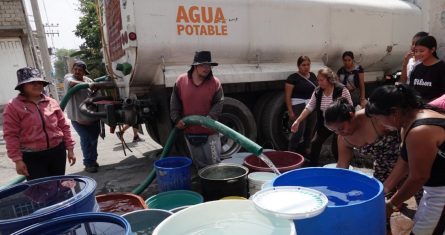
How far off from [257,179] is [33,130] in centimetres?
218

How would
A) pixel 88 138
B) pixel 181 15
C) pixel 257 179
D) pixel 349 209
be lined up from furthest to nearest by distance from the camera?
pixel 88 138 < pixel 181 15 < pixel 257 179 < pixel 349 209

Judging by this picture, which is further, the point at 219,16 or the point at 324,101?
the point at 219,16

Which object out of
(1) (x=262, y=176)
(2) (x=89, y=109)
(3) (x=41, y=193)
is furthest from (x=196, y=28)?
(3) (x=41, y=193)

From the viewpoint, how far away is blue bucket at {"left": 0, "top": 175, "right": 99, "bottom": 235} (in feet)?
3.95

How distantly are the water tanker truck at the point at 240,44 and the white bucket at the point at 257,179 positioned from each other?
1512 millimetres

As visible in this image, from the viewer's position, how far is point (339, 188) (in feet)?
5.61

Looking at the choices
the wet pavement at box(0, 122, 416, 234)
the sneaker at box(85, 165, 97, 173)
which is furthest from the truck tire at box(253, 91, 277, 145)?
the sneaker at box(85, 165, 97, 173)

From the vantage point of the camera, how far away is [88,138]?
475cm

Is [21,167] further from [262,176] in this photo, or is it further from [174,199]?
[262,176]

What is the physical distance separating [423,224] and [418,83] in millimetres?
2179

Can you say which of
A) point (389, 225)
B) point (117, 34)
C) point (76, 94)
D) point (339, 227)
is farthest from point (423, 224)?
point (76, 94)

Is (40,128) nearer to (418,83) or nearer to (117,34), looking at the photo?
(117,34)

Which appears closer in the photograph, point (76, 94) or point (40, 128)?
point (40, 128)

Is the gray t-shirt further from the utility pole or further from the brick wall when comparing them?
the brick wall
